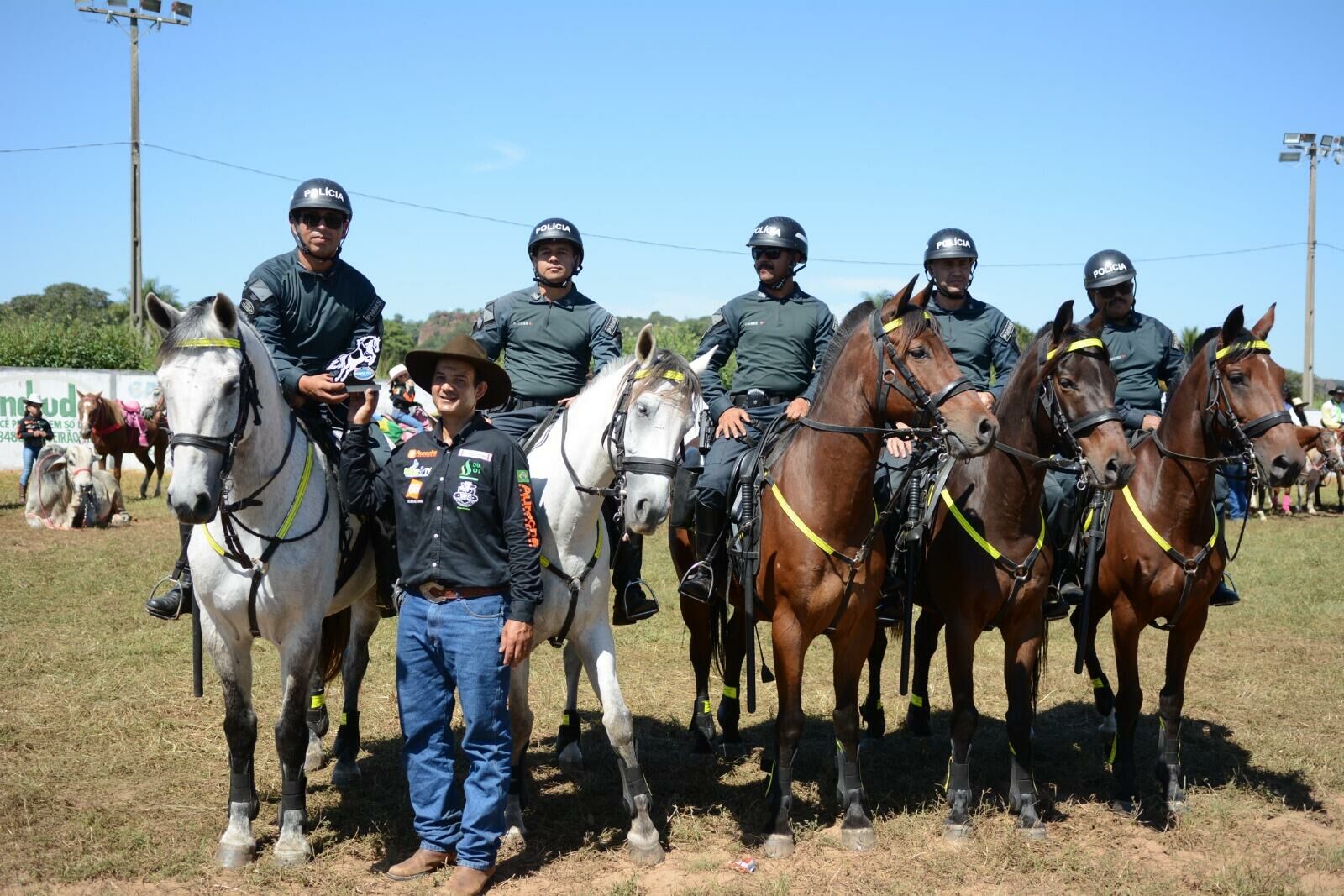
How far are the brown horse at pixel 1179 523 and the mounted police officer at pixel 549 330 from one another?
3.14 m

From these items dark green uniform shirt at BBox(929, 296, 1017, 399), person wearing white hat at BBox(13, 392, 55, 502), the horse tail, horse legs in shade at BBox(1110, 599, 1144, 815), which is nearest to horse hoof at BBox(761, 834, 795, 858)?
horse legs in shade at BBox(1110, 599, 1144, 815)

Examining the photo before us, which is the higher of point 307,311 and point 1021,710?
point 307,311

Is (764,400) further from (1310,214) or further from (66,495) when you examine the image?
(1310,214)

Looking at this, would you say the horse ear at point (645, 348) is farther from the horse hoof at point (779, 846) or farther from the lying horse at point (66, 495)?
the lying horse at point (66, 495)

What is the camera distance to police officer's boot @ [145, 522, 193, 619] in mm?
5629

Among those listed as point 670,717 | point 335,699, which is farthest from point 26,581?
point 670,717

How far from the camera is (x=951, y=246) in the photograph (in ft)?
22.5

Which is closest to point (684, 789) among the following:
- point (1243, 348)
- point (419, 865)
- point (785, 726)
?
point (785, 726)

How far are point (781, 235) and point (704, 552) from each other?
2.16 m

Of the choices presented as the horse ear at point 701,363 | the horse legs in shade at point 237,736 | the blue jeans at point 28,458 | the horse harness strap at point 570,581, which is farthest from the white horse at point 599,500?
the blue jeans at point 28,458

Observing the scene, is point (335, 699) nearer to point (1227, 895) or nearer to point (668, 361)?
point (668, 361)

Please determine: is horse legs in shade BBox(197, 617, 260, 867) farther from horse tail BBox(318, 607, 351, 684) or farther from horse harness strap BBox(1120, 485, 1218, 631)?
horse harness strap BBox(1120, 485, 1218, 631)

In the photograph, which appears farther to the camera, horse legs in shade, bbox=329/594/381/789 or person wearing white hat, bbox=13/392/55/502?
person wearing white hat, bbox=13/392/55/502

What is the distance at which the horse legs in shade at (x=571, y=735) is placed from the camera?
6.65 meters
